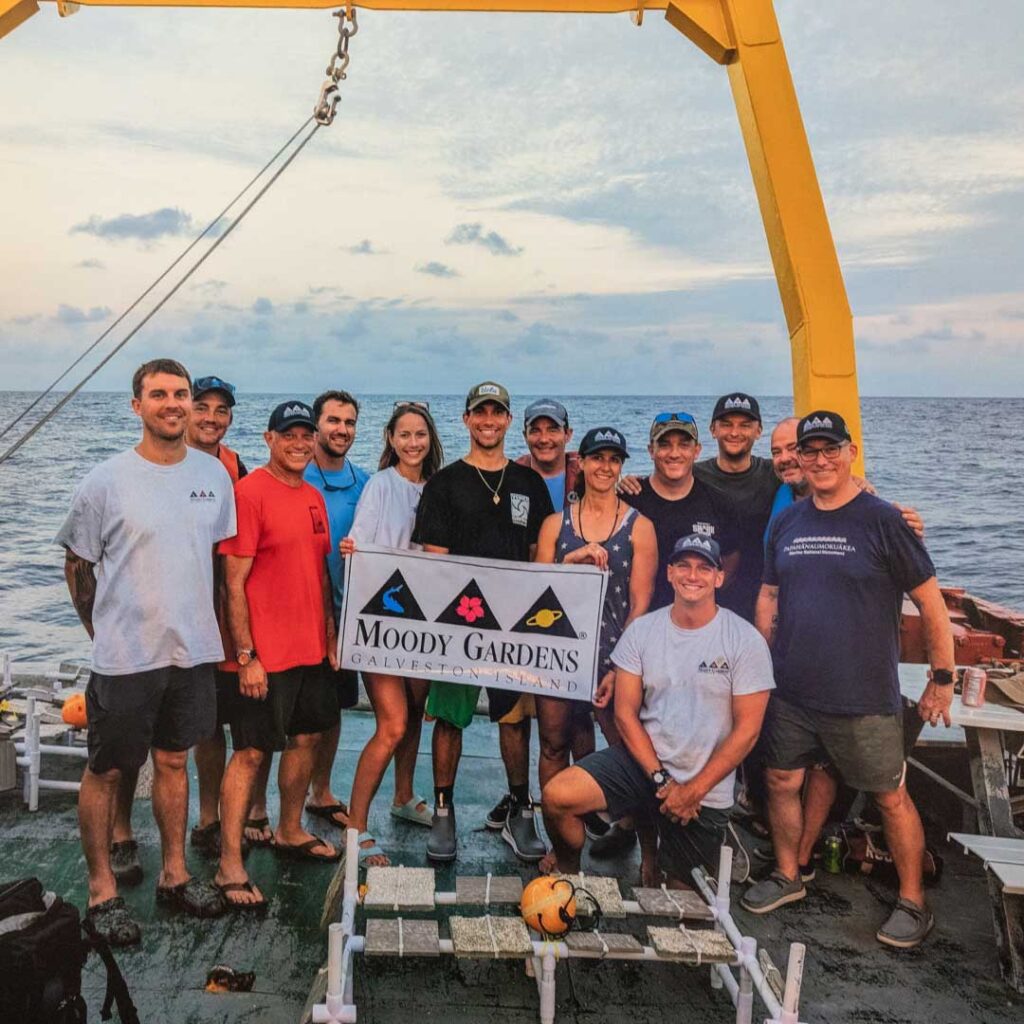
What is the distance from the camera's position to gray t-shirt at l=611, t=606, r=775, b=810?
366 cm

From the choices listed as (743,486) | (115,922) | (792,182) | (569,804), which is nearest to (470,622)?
(569,804)

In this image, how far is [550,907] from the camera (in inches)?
122

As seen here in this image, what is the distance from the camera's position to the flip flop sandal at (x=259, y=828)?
444 centimetres

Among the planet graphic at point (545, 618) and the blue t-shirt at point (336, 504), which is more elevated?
the blue t-shirt at point (336, 504)

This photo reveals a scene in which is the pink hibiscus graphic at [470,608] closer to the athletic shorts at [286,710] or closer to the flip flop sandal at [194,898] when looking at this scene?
the athletic shorts at [286,710]

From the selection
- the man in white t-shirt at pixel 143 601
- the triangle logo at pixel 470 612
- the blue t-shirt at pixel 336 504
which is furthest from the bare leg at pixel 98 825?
the triangle logo at pixel 470 612

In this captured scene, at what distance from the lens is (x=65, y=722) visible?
520 centimetres

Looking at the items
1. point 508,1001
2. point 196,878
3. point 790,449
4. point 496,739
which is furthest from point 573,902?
point 496,739

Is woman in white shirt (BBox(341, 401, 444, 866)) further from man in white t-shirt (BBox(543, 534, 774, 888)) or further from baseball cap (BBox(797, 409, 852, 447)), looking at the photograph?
baseball cap (BBox(797, 409, 852, 447))

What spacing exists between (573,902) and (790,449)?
2.64 meters

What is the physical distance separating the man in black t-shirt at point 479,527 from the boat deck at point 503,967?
11.2 inches

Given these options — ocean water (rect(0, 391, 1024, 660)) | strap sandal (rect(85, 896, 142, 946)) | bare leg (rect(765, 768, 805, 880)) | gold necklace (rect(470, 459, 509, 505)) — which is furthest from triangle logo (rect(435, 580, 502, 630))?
ocean water (rect(0, 391, 1024, 660))

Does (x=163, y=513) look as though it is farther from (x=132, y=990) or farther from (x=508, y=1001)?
(x=508, y=1001)

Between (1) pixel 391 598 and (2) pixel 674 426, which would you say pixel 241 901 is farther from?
(2) pixel 674 426
